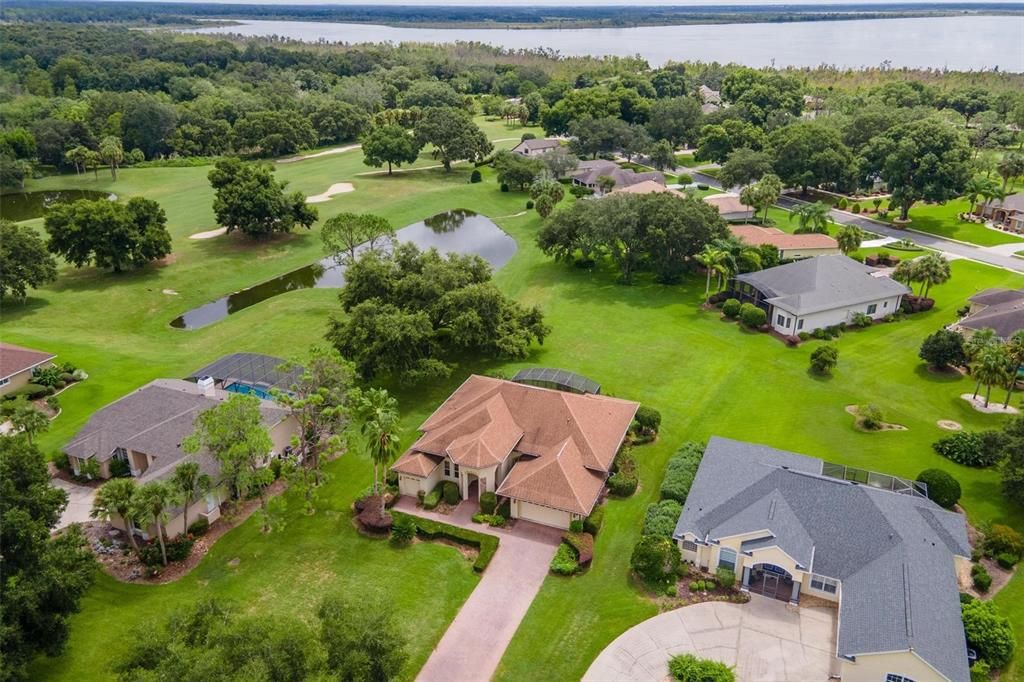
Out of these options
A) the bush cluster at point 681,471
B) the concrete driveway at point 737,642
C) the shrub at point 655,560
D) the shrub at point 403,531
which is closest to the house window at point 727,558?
the concrete driveway at point 737,642

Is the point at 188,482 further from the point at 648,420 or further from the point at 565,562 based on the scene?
the point at 648,420

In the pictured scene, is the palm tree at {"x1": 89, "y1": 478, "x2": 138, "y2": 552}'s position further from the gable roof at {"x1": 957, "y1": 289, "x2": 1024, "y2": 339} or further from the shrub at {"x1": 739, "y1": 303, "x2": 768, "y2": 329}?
the gable roof at {"x1": 957, "y1": 289, "x2": 1024, "y2": 339}

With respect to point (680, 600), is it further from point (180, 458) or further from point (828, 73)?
point (828, 73)

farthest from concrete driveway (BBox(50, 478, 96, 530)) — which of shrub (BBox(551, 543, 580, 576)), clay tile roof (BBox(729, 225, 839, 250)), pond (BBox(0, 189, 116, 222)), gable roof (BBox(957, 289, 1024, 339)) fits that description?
pond (BBox(0, 189, 116, 222))

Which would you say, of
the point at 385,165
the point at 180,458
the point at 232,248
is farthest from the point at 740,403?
the point at 385,165

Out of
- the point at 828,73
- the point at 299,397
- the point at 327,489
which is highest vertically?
the point at 828,73
